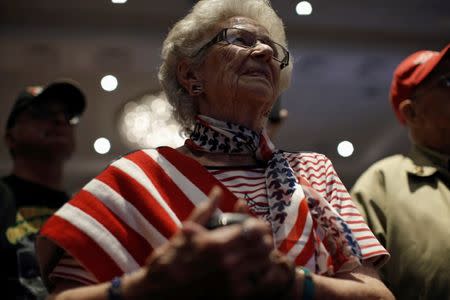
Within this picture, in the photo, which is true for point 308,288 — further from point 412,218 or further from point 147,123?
point 147,123

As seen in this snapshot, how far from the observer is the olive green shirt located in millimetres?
2176

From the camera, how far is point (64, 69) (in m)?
5.03

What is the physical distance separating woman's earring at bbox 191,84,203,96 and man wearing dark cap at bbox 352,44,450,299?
2.62ft

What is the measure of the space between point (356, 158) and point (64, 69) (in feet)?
7.89

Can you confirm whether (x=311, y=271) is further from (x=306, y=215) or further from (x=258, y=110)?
(x=258, y=110)

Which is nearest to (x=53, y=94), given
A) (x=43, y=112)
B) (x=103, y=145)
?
(x=43, y=112)

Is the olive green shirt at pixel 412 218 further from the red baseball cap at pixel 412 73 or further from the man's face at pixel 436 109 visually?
the red baseball cap at pixel 412 73

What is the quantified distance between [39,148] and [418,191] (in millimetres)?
1683

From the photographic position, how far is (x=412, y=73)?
2574 millimetres

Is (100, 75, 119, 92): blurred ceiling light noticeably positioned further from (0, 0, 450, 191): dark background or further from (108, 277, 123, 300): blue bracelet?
(108, 277, 123, 300): blue bracelet

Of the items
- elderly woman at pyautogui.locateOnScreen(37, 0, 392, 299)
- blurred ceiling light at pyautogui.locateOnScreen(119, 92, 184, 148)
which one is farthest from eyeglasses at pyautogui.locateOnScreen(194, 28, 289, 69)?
blurred ceiling light at pyautogui.locateOnScreen(119, 92, 184, 148)

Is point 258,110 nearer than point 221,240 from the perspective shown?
No

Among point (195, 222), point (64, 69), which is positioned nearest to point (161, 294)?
point (195, 222)

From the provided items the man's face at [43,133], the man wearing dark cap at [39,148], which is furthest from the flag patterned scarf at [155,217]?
the man's face at [43,133]
